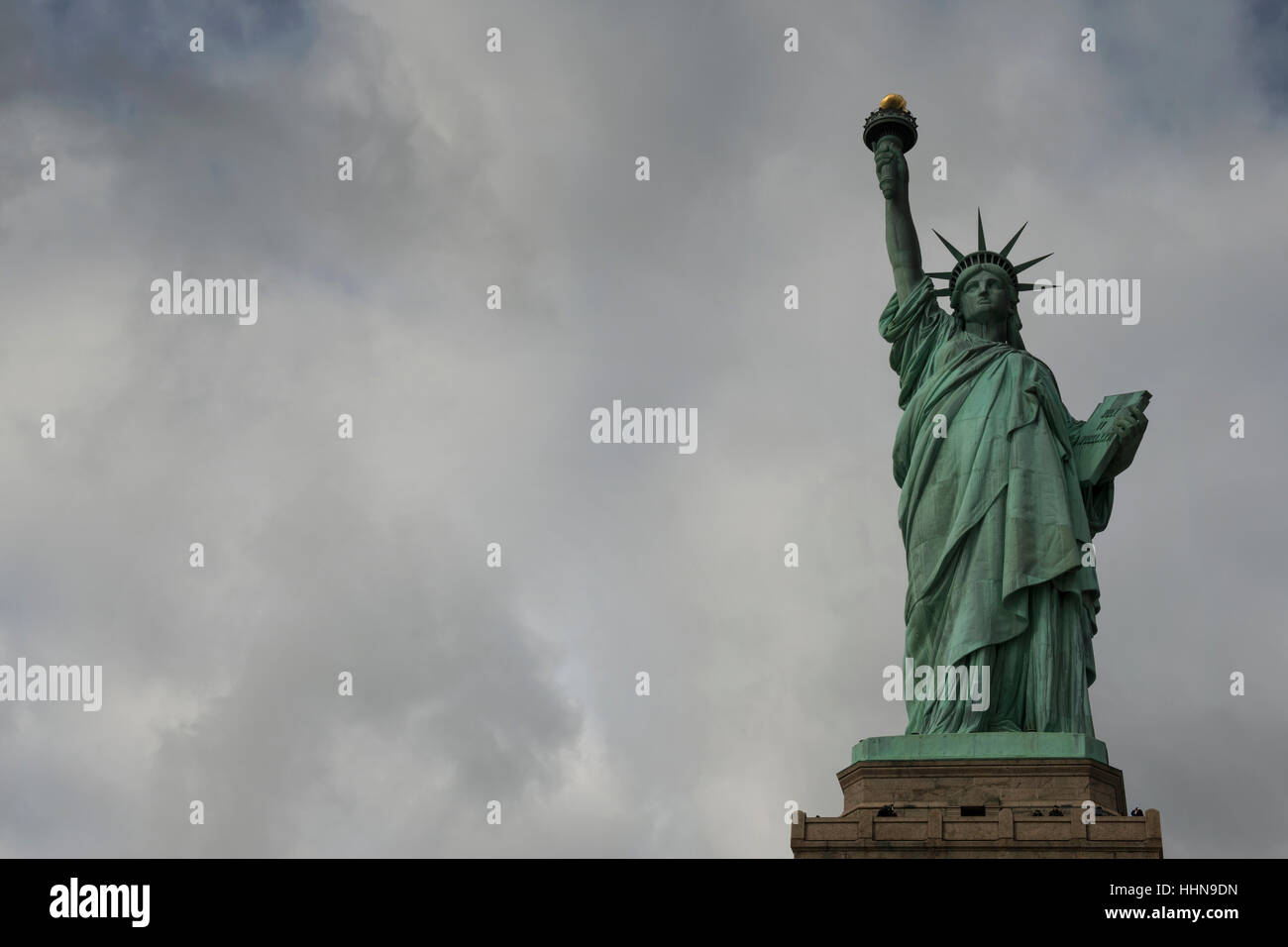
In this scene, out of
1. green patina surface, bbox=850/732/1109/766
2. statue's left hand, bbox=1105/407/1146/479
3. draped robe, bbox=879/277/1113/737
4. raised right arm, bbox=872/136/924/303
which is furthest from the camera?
raised right arm, bbox=872/136/924/303

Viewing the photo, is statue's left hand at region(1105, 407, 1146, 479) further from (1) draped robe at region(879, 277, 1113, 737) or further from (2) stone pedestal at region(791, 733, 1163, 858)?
(2) stone pedestal at region(791, 733, 1163, 858)

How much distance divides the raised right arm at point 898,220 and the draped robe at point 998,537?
172 centimetres

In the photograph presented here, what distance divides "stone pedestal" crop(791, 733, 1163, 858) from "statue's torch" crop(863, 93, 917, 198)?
37.2 ft

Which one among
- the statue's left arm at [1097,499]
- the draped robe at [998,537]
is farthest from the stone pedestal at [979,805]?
the statue's left arm at [1097,499]

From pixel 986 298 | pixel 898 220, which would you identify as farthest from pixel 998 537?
pixel 898 220

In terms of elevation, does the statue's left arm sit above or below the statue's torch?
below

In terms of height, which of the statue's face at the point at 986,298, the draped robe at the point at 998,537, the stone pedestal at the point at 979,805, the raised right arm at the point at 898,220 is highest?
the raised right arm at the point at 898,220

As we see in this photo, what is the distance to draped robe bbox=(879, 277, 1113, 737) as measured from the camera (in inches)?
1033

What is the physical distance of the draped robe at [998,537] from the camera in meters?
26.2

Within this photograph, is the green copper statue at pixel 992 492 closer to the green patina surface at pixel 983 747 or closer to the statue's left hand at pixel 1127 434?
the statue's left hand at pixel 1127 434

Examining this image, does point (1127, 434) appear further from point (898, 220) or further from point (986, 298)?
point (898, 220)

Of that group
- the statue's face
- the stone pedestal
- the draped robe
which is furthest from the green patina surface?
the statue's face
